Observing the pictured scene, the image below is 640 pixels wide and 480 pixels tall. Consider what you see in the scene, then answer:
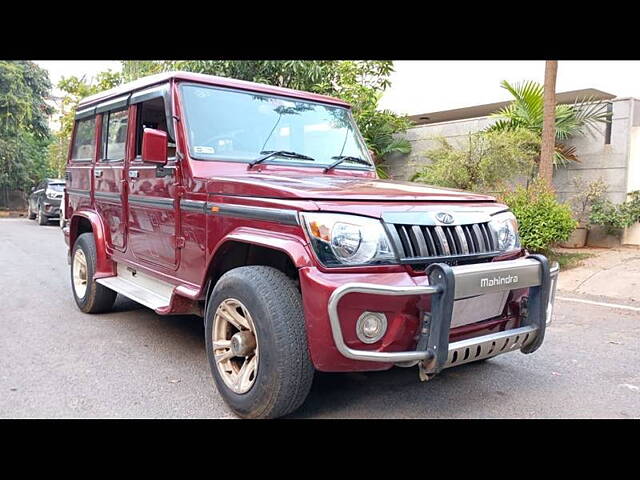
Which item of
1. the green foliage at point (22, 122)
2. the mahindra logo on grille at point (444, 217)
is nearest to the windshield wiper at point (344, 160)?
the mahindra logo on grille at point (444, 217)

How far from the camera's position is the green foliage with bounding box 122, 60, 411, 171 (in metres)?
10.4

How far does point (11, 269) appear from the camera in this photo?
8203 mm

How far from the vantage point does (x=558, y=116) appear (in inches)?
369

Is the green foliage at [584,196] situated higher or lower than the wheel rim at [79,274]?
higher

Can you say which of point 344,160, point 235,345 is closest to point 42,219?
point 344,160

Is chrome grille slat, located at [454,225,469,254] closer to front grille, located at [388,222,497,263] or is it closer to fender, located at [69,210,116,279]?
front grille, located at [388,222,497,263]

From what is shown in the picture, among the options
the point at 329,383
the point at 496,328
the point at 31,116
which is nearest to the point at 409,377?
the point at 329,383

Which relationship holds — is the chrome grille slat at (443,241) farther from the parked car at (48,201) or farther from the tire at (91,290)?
the parked car at (48,201)

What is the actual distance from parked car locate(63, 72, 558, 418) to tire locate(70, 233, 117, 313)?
863 millimetres

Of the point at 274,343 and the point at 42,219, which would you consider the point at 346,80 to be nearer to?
the point at 274,343

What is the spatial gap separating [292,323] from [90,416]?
1.36 metres

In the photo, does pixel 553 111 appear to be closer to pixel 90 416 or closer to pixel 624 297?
pixel 624 297

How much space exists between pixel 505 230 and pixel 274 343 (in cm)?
163

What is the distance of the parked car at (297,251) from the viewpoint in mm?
2680
